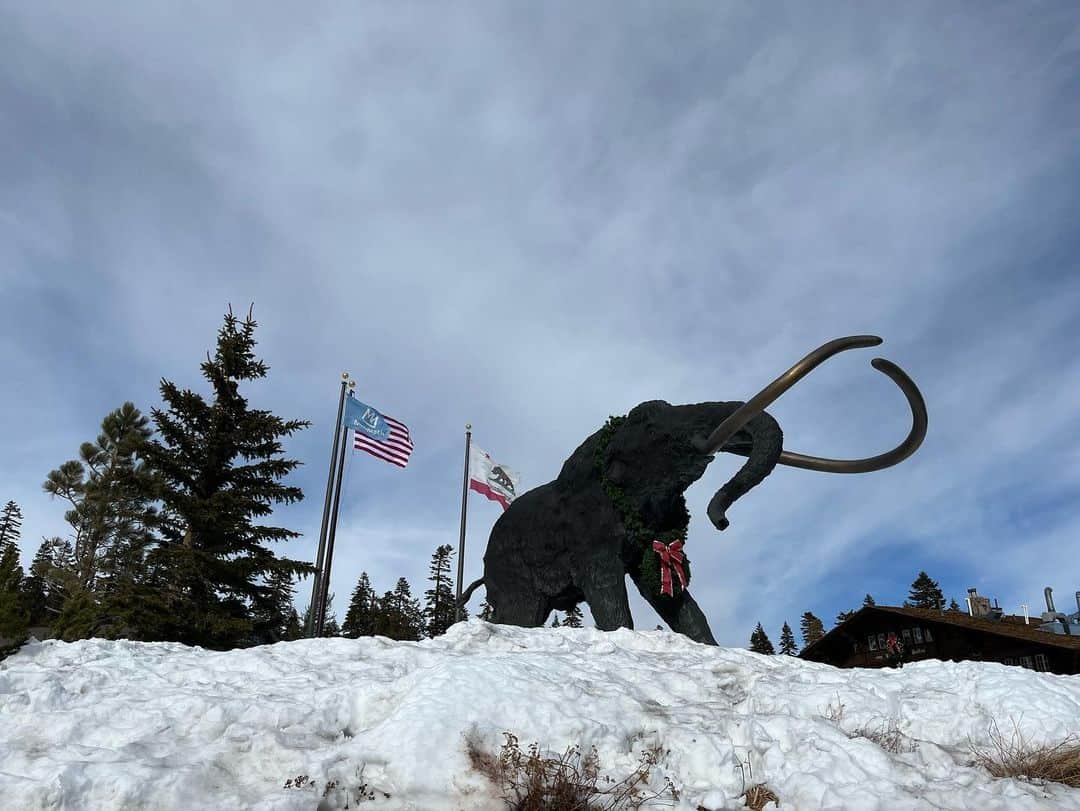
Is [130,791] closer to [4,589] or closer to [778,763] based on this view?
[778,763]

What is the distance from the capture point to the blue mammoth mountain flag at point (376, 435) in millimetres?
17719

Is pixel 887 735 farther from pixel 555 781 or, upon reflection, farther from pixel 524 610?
pixel 524 610

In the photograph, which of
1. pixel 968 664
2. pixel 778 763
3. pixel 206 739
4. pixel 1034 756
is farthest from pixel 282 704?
pixel 968 664

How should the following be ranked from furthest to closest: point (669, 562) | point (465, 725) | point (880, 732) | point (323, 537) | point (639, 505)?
1. point (323, 537)
2. point (639, 505)
3. point (669, 562)
4. point (880, 732)
5. point (465, 725)

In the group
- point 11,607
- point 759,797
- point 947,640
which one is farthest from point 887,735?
point 947,640

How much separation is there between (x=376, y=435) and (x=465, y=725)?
14332 mm

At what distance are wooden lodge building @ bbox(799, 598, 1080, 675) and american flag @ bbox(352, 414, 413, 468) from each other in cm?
1363

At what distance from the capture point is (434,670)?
468 cm

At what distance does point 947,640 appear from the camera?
2112 cm

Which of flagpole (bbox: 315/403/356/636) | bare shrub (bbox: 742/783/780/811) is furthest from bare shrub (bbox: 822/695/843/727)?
flagpole (bbox: 315/403/356/636)

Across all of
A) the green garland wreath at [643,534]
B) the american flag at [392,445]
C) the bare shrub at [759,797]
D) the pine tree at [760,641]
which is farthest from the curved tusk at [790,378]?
the pine tree at [760,641]

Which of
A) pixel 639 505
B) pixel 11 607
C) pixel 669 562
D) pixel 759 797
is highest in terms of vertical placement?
pixel 639 505

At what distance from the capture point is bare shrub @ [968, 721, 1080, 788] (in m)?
3.93

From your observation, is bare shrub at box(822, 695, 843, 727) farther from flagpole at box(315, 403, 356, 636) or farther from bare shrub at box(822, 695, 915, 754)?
flagpole at box(315, 403, 356, 636)
